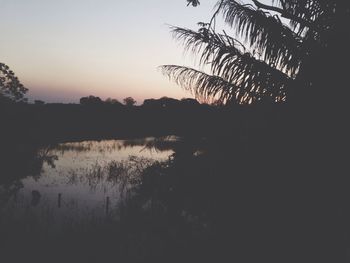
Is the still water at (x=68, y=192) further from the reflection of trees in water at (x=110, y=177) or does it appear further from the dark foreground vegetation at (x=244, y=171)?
the dark foreground vegetation at (x=244, y=171)

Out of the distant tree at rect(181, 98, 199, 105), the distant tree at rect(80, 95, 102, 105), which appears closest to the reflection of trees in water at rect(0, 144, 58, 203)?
the distant tree at rect(80, 95, 102, 105)

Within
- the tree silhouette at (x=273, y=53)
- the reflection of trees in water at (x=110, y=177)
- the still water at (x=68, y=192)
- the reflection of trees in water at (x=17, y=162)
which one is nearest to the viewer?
the tree silhouette at (x=273, y=53)

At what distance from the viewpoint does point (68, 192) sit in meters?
18.2

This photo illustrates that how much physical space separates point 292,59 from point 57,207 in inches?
482

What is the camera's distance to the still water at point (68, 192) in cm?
1251

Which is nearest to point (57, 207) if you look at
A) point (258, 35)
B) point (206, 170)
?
point (206, 170)

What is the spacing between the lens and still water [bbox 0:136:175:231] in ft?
41.0

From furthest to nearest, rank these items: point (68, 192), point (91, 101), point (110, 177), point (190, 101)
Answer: point (110, 177) < point (68, 192) < point (190, 101) < point (91, 101)

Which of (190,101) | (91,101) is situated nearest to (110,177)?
(190,101)

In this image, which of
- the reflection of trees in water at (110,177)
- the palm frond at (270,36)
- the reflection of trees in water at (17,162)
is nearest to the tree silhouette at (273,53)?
the palm frond at (270,36)

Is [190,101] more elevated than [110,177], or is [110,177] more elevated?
[190,101]

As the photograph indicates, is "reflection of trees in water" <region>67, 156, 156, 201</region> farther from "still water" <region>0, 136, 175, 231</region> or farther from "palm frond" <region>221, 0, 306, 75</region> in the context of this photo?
"palm frond" <region>221, 0, 306, 75</region>

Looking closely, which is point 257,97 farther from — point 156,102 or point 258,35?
point 156,102

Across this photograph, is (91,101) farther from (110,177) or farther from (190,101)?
(110,177)
